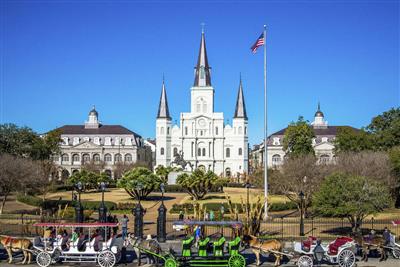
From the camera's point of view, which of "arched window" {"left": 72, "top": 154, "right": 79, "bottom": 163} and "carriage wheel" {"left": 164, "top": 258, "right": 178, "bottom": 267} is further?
"arched window" {"left": 72, "top": 154, "right": 79, "bottom": 163}

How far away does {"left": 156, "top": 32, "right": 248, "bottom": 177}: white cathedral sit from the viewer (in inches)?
4345

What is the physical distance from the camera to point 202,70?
112m

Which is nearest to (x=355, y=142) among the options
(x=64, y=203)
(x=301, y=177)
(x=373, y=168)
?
(x=301, y=177)

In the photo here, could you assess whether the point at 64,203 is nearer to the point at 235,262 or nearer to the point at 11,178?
the point at 11,178

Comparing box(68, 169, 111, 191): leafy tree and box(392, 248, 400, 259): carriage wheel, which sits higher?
box(68, 169, 111, 191): leafy tree

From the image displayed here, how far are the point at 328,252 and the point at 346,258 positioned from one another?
0.79 m

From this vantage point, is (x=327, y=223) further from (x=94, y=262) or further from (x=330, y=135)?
(x=330, y=135)

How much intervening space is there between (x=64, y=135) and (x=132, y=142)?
16.5m

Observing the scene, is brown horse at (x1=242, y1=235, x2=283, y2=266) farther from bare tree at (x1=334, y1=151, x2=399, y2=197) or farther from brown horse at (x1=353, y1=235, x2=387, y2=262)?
bare tree at (x1=334, y1=151, x2=399, y2=197)

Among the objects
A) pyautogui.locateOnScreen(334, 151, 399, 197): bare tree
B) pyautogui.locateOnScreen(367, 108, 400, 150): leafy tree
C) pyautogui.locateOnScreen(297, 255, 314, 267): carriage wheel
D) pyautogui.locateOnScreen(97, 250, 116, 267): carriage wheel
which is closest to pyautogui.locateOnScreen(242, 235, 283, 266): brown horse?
pyautogui.locateOnScreen(297, 255, 314, 267): carriage wheel

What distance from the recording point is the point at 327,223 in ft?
101

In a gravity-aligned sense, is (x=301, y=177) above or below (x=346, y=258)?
above

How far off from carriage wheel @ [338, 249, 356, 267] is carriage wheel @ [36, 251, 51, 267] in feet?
34.0

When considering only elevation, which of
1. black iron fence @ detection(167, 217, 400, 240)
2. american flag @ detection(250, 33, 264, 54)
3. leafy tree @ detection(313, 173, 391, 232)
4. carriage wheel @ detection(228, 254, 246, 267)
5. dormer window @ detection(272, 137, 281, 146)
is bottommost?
black iron fence @ detection(167, 217, 400, 240)
